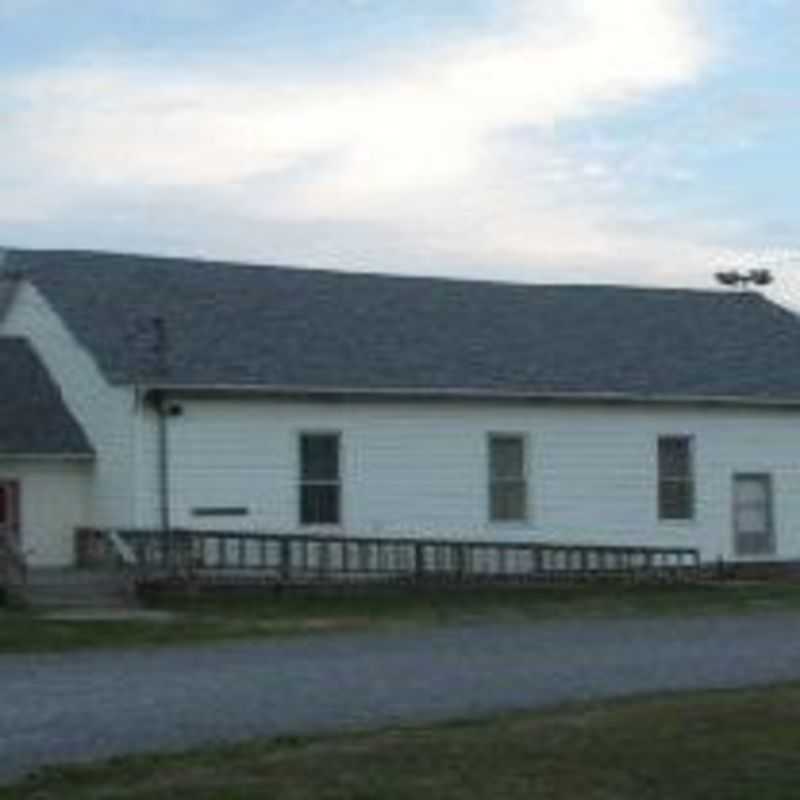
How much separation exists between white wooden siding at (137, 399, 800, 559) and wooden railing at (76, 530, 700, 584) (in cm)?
75

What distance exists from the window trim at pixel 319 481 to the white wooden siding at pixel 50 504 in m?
3.34

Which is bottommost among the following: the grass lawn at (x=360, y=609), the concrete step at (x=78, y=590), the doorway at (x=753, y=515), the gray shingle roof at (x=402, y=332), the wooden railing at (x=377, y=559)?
the grass lawn at (x=360, y=609)

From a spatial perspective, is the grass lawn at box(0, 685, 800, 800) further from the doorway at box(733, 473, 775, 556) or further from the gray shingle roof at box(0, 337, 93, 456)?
the doorway at box(733, 473, 775, 556)

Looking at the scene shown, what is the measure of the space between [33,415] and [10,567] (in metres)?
5.57

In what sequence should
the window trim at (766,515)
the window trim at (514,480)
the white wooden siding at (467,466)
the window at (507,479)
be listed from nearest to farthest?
1. the white wooden siding at (467,466)
2. the window trim at (514,480)
3. the window at (507,479)
4. the window trim at (766,515)

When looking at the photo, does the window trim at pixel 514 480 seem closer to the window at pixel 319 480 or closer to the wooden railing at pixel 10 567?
the window at pixel 319 480

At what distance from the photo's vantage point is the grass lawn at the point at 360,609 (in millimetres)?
28406

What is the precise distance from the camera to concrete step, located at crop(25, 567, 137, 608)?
3438 centimetres

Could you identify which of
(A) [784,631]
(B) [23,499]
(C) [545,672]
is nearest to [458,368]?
(B) [23,499]

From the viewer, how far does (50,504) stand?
3878 cm

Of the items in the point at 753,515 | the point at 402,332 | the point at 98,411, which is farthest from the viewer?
the point at 753,515

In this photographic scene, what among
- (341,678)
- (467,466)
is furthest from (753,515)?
(341,678)

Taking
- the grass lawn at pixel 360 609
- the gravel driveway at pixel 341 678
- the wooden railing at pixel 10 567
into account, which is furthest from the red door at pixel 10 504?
the gravel driveway at pixel 341 678

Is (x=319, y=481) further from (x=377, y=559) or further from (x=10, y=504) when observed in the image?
(x=10, y=504)
